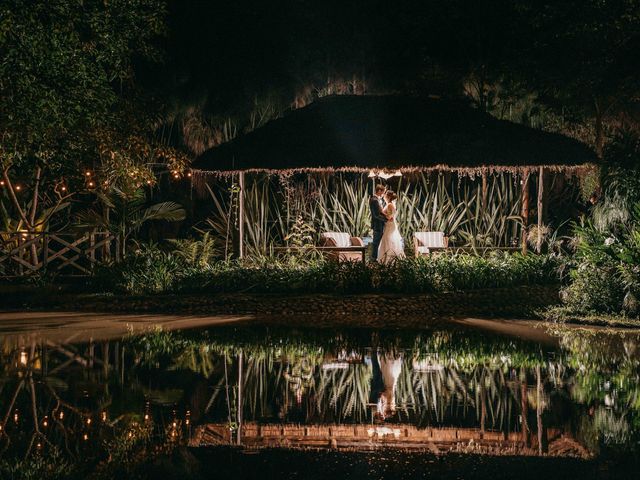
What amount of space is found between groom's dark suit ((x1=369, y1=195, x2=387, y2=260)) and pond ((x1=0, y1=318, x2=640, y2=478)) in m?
6.25

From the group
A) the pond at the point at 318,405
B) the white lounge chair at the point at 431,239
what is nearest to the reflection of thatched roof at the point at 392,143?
the white lounge chair at the point at 431,239

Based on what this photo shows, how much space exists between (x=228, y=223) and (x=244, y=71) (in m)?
4.01

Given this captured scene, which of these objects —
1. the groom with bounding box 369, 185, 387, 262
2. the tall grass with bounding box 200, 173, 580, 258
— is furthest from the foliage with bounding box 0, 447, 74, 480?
the tall grass with bounding box 200, 173, 580, 258

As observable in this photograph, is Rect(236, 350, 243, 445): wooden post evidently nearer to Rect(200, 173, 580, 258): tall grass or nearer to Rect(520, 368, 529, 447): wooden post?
Rect(520, 368, 529, 447): wooden post

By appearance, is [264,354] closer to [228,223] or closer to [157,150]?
[157,150]

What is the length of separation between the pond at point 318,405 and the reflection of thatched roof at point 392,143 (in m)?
5.63

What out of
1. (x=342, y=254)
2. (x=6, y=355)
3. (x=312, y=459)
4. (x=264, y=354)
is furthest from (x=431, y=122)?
(x=312, y=459)

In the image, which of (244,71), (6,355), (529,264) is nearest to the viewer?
(6,355)

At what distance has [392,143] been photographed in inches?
Result: 733

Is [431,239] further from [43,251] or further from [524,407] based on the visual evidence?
[524,407]

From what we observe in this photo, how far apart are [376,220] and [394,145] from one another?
1.65m

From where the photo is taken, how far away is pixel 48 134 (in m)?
15.2

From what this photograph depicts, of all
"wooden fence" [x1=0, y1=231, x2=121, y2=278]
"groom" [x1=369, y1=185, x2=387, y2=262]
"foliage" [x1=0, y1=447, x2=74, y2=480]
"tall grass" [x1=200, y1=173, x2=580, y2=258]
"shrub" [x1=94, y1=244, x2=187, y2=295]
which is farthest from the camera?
"tall grass" [x1=200, y1=173, x2=580, y2=258]

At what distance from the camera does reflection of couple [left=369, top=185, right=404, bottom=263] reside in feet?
63.0
